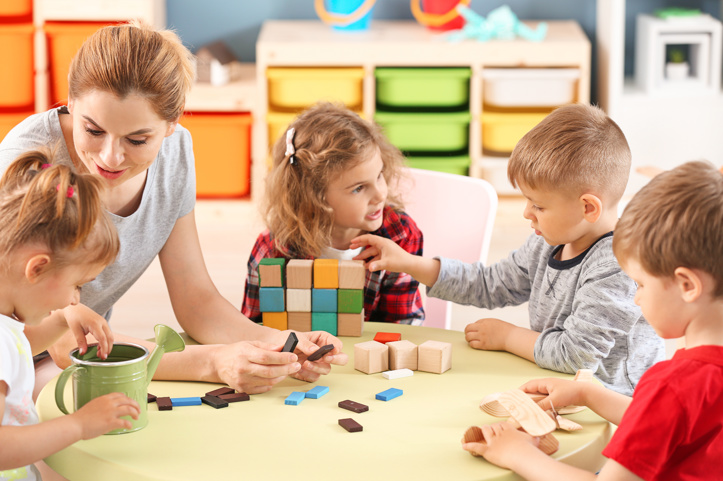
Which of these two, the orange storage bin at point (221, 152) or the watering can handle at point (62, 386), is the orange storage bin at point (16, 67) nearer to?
the orange storage bin at point (221, 152)

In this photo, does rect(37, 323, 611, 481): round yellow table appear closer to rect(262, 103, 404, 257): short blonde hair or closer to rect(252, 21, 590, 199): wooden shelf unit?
rect(262, 103, 404, 257): short blonde hair

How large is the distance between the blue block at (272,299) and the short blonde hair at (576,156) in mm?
435

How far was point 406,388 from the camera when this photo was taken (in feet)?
4.08

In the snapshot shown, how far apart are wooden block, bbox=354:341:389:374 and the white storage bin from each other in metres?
2.70

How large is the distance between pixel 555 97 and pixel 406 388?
113 inches

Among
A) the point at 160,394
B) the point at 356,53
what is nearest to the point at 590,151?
the point at 160,394

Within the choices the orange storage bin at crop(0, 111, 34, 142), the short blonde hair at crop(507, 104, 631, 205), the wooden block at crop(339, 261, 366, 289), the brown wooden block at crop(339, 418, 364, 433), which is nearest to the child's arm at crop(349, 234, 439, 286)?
the wooden block at crop(339, 261, 366, 289)

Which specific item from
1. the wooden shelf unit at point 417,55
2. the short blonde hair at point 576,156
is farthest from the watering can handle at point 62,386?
the wooden shelf unit at point 417,55

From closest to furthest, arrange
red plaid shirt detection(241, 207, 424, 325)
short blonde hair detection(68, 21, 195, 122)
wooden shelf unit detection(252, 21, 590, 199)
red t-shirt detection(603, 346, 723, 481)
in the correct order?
red t-shirt detection(603, 346, 723, 481) → short blonde hair detection(68, 21, 195, 122) → red plaid shirt detection(241, 207, 424, 325) → wooden shelf unit detection(252, 21, 590, 199)

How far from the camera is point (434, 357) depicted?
1293mm

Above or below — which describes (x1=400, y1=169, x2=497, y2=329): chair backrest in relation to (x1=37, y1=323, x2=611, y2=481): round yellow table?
above

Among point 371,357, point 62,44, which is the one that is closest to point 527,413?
point 371,357

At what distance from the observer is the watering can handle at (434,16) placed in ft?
12.9

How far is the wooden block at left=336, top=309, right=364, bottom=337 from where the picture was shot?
1.46m
